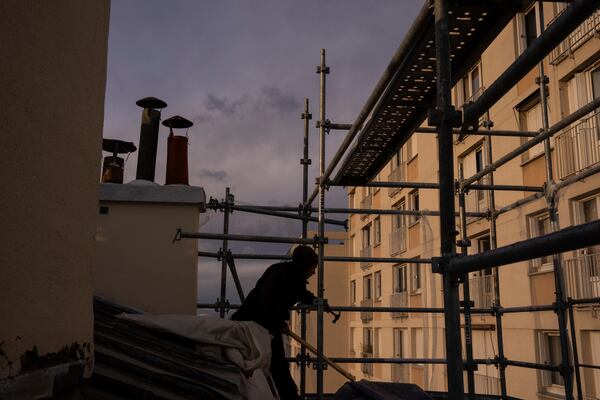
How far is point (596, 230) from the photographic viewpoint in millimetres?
1362

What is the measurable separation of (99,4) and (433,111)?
132 cm

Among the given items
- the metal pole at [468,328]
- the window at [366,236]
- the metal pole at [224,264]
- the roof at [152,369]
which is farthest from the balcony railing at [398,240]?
the roof at [152,369]

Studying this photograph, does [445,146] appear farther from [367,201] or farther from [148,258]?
[367,201]

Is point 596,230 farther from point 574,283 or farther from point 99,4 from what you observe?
point 574,283

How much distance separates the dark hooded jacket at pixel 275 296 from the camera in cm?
447

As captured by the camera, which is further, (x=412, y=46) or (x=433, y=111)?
(x=412, y=46)

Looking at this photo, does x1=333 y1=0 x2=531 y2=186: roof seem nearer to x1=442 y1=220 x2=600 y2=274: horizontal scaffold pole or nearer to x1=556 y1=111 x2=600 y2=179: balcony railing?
x1=442 y1=220 x2=600 y2=274: horizontal scaffold pole

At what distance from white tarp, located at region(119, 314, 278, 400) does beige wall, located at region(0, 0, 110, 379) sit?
128cm

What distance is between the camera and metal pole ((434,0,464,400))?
2.17 metres

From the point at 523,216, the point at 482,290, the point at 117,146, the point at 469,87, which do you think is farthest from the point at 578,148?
the point at 117,146

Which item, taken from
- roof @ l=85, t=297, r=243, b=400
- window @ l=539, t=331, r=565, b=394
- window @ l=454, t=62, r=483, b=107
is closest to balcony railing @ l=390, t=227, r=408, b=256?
window @ l=454, t=62, r=483, b=107

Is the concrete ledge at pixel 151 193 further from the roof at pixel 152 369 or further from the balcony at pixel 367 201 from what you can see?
the balcony at pixel 367 201

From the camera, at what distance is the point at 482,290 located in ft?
44.0

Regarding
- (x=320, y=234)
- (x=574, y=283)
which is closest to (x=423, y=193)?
(x=574, y=283)
